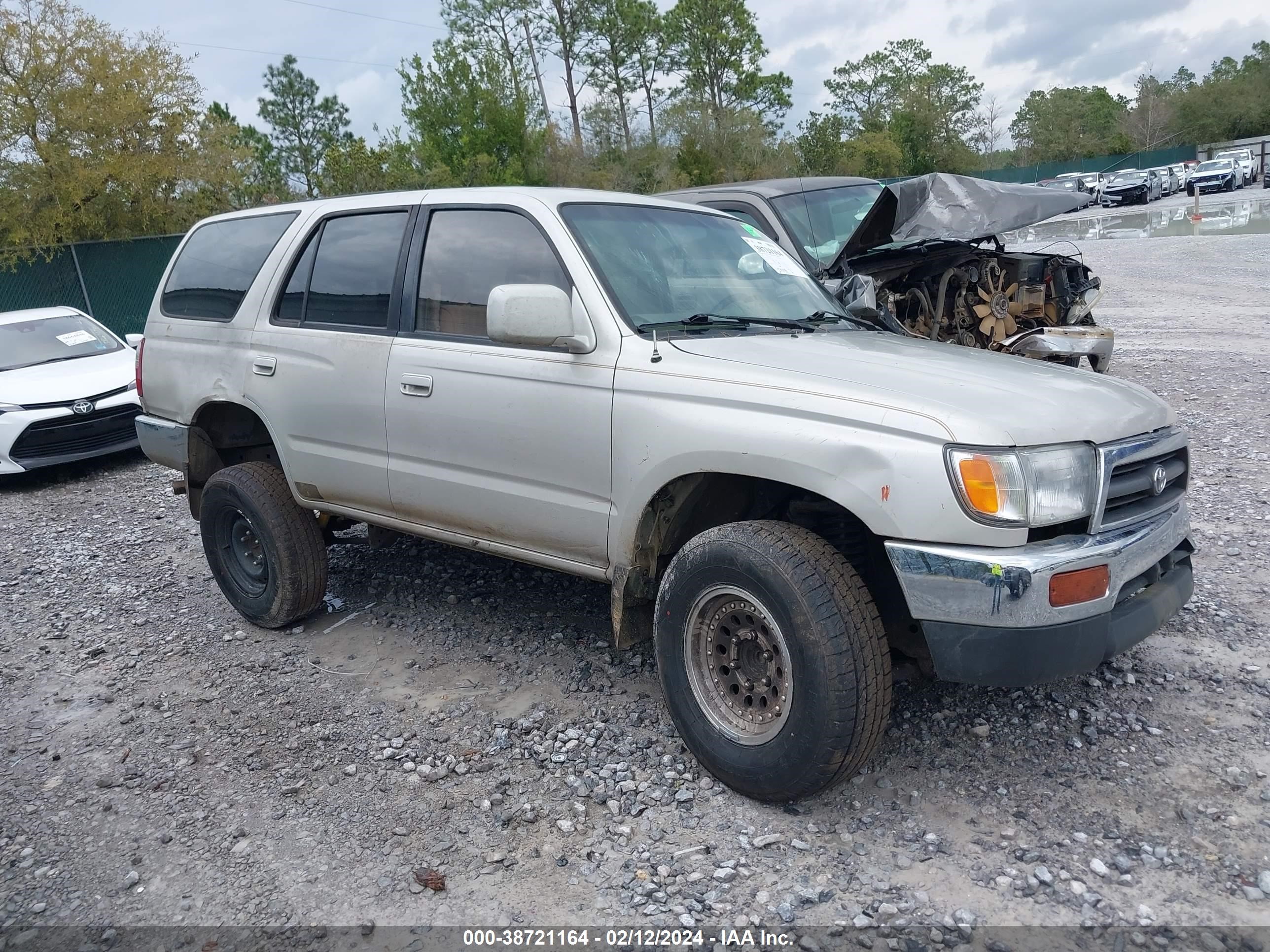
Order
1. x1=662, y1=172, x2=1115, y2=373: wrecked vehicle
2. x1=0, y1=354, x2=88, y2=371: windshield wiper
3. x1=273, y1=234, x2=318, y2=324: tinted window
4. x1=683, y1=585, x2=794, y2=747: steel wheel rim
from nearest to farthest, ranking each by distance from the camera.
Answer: x1=683, y1=585, x2=794, y2=747: steel wheel rim → x1=273, y1=234, x2=318, y2=324: tinted window → x1=662, y1=172, x2=1115, y2=373: wrecked vehicle → x1=0, y1=354, x2=88, y2=371: windshield wiper

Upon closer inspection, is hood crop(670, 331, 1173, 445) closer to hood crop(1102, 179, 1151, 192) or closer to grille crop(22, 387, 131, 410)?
grille crop(22, 387, 131, 410)

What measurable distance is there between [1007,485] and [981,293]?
6286 mm

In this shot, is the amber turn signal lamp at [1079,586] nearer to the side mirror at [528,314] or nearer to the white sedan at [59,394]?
the side mirror at [528,314]

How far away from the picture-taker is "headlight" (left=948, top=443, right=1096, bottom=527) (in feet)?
8.95

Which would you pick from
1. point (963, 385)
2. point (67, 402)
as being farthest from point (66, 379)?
point (963, 385)

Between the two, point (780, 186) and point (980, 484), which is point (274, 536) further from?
point (780, 186)

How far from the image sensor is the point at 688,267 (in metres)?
3.96

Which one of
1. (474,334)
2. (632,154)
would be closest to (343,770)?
(474,334)

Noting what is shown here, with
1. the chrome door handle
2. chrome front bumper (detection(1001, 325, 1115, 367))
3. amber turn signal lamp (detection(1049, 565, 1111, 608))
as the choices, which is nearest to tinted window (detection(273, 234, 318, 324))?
the chrome door handle

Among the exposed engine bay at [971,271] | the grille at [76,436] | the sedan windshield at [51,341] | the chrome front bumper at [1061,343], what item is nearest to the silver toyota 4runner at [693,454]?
the exposed engine bay at [971,271]

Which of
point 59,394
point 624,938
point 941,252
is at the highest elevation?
point 941,252

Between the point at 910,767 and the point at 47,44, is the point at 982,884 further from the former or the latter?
the point at 47,44

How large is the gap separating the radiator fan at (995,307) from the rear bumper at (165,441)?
6372 millimetres

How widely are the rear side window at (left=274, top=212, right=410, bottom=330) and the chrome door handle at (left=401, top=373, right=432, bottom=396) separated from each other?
12.2 inches
